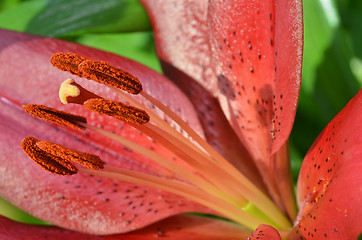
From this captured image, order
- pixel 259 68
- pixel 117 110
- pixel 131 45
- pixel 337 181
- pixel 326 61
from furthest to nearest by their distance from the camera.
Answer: pixel 131 45, pixel 326 61, pixel 259 68, pixel 117 110, pixel 337 181

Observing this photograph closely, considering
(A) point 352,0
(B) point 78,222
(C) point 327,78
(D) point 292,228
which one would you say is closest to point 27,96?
(B) point 78,222

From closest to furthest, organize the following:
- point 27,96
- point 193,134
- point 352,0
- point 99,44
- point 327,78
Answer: point 193,134
point 27,96
point 327,78
point 99,44
point 352,0

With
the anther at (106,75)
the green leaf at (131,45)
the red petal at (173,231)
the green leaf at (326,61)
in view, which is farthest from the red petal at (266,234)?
the green leaf at (131,45)

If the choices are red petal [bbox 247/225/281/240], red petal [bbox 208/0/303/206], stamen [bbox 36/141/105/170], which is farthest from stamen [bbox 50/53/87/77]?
red petal [bbox 247/225/281/240]

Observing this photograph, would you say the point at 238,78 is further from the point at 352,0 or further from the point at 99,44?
the point at 352,0

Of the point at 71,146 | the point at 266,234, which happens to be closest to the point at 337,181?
the point at 266,234

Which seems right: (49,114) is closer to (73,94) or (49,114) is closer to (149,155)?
(73,94)
